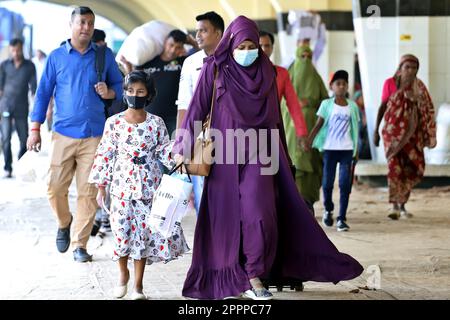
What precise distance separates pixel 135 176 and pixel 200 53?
1820mm

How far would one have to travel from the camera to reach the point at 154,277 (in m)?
8.13

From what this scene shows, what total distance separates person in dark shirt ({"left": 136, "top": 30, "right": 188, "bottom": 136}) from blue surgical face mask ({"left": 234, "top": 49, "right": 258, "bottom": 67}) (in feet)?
10.9

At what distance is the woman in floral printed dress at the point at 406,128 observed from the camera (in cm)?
1168

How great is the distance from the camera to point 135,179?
284 inches

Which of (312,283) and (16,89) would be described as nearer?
(312,283)

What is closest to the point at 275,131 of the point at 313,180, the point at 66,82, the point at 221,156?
the point at 221,156

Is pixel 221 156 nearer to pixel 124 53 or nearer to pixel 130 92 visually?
pixel 130 92

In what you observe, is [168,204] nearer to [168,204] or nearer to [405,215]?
[168,204]

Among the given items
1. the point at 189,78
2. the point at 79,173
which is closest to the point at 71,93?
the point at 79,173

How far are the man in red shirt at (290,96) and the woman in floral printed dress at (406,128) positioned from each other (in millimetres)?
2060

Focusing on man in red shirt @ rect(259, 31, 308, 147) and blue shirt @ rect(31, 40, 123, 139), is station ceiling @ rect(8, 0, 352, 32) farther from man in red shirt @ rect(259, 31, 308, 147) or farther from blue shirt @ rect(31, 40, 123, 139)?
blue shirt @ rect(31, 40, 123, 139)

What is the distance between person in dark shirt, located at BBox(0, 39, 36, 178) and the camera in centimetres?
1708

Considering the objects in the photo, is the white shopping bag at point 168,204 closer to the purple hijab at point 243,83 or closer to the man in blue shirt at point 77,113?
the purple hijab at point 243,83

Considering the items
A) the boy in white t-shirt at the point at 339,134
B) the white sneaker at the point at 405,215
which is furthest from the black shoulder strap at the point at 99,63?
the white sneaker at the point at 405,215
